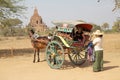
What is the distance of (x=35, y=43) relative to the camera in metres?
15.1

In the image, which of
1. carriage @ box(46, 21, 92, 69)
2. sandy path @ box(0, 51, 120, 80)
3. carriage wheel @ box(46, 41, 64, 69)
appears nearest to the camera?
sandy path @ box(0, 51, 120, 80)

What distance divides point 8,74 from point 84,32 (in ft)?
12.2

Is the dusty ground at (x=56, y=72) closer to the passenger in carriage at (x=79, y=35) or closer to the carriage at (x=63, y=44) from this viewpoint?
the carriage at (x=63, y=44)

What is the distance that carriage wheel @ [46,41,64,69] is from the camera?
13.3 metres

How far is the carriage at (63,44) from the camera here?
42.6 ft

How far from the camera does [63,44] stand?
13062 millimetres

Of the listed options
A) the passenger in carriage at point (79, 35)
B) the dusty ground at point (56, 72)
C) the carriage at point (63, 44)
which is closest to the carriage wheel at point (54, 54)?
the carriage at point (63, 44)

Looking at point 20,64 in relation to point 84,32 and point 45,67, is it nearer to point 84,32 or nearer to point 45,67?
point 45,67

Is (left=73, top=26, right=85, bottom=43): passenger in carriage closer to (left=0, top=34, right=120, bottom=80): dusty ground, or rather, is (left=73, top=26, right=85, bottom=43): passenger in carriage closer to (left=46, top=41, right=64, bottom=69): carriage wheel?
(left=46, top=41, right=64, bottom=69): carriage wheel

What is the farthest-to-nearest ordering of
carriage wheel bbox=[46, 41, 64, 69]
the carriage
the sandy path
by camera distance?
carriage wheel bbox=[46, 41, 64, 69] → the carriage → the sandy path

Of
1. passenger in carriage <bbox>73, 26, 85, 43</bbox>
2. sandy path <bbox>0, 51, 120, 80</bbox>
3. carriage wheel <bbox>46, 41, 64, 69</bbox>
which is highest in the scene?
passenger in carriage <bbox>73, 26, 85, 43</bbox>

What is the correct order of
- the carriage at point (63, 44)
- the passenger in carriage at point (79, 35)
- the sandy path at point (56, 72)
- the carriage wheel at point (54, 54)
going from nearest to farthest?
the sandy path at point (56, 72)
the carriage at point (63, 44)
the carriage wheel at point (54, 54)
the passenger in carriage at point (79, 35)

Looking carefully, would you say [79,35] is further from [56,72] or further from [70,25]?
[56,72]

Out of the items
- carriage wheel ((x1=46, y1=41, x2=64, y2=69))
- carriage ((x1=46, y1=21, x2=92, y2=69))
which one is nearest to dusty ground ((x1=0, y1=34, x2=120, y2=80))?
carriage wheel ((x1=46, y1=41, x2=64, y2=69))
